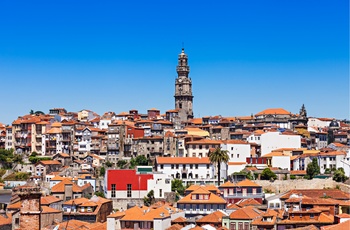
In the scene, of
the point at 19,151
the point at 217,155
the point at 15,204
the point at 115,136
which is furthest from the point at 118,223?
the point at 19,151

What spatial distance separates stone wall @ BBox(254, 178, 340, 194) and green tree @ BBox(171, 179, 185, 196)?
27.2 ft

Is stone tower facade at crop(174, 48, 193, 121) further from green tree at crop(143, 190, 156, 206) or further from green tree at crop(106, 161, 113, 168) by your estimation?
green tree at crop(143, 190, 156, 206)

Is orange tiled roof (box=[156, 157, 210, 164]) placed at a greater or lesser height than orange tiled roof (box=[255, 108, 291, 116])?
lesser

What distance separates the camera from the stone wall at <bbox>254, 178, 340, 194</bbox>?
72.3 meters

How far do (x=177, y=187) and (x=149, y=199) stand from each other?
5.03m

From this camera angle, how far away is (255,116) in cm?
12306

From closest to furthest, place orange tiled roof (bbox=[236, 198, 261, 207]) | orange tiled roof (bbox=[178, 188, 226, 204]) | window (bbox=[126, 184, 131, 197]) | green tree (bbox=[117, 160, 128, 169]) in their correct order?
orange tiled roof (bbox=[178, 188, 226, 204]) → orange tiled roof (bbox=[236, 198, 261, 207]) → window (bbox=[126, 184, 131, 197]) → green tree (bbox=[117, 160, 128, 169])

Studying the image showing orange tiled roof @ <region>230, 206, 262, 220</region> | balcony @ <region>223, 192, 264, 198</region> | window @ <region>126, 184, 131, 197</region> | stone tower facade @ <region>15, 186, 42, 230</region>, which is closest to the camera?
stone tower facade @ <region>15, 186, 42, 230</region>

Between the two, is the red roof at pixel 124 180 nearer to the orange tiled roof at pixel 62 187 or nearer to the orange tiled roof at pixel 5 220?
the orange tiled roof at pixel 62 187

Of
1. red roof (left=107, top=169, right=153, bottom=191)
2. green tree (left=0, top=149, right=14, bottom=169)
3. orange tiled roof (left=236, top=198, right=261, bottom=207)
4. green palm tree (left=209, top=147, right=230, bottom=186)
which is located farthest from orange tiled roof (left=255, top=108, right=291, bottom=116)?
orange tiled roof (left=236, top=198, right=261, bottom=207)

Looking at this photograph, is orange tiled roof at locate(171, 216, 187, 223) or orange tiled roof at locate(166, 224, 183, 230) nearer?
orange tiled roof at locate(166, 224, 183, 230)

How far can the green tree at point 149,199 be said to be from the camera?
69188 mm

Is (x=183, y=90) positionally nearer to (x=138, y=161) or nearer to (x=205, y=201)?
(x=138, y=161)

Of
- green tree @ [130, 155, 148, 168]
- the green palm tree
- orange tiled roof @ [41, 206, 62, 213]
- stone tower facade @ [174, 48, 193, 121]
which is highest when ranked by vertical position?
stone tower facade @ [174, 48, 193, 121]
